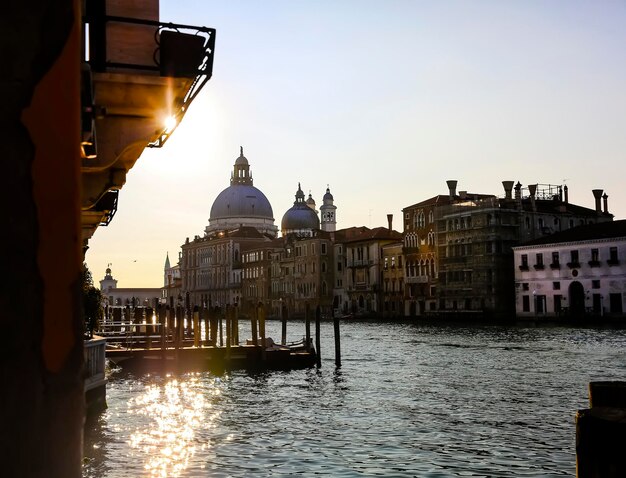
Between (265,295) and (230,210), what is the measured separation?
91.7 feet

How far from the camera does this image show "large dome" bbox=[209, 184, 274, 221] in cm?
→ 13812

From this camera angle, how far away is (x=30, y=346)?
4.04ft

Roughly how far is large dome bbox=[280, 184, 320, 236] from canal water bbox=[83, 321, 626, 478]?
94.9 m

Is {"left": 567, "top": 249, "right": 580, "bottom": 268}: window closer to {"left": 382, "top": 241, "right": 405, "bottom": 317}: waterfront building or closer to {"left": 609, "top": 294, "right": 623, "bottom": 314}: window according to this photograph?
{"left": 609, "top": 294, "right": 623, "bottom": 314}: window

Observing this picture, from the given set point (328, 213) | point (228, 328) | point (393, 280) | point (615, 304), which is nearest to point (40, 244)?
point (228, 328)

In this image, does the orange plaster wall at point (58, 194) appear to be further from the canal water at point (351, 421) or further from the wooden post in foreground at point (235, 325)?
the wooden post in foreground at point (235, 325)

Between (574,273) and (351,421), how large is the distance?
52161 millimetres

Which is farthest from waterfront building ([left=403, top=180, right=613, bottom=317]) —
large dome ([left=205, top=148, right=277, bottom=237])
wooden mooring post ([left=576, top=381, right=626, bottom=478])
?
wooden mooring post ([left=576, top=381, right=626, bottom=478])

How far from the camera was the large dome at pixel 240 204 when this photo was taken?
13812 centimetres

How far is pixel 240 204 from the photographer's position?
5438 inches

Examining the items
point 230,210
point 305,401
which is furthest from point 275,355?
point 230,210

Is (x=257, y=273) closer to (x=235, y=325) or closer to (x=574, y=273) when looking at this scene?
(x=574, y=273)

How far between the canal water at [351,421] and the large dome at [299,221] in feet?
311

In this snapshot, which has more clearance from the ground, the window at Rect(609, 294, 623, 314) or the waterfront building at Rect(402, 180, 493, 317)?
the waterfront building at Rect(402, 180, 493, 317)
